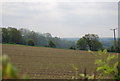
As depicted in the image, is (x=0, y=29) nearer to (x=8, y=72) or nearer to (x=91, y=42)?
(x=91, y=42)

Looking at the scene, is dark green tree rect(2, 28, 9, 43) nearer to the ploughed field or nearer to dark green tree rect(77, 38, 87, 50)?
dark green tree rect(77, 38, 87, 50)

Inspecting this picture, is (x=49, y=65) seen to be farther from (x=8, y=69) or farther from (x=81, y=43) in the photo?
(x=81, y=43)

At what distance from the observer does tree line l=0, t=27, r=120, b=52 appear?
47.7 m

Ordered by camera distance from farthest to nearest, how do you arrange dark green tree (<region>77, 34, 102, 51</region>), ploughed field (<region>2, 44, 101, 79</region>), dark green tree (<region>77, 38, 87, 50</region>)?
dark green tree (<region>77, 38, 87, 50</region>) < dark green tree (<region>77, 34, 102, 51</region>) < ploughed field (<region>2, 44, 101, 79</region>)

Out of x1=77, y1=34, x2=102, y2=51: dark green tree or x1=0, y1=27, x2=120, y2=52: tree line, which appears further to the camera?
x1=77, y1=34, x2=102, y2=51: dark green tree

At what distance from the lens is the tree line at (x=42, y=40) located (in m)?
47.7

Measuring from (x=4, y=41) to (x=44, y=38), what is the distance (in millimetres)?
15426

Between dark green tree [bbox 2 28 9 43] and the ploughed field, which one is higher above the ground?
dark green tree [bbox 2 28 9 43]

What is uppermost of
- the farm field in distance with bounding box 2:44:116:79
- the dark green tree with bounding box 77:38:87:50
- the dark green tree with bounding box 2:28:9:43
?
the dark green tree with bounding box 2:28:9:43

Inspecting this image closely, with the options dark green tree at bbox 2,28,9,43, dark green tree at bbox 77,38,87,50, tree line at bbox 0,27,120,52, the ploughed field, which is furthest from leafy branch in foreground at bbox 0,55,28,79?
dark green tree at bbox 77,38,87,50

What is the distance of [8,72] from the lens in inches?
11.7

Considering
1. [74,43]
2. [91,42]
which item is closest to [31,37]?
[74,43]

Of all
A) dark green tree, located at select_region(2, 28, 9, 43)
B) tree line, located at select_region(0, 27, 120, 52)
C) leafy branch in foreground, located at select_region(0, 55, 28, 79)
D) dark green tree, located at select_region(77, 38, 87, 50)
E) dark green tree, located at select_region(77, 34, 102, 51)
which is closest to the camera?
leafy branch in foreground, located at select_region(0, 55, 28, 79)

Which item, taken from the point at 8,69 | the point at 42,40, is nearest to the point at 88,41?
the point at 42,40
